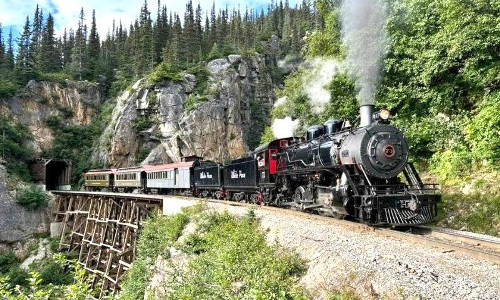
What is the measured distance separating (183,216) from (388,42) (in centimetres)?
1028

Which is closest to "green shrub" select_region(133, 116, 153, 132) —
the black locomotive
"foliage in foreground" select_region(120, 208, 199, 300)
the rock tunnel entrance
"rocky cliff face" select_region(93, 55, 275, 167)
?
"rocky cliff face" select_region(93, 55, 275, 167)

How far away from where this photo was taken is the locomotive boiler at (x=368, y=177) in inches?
343

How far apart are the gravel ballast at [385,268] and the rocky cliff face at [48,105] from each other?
42592mm

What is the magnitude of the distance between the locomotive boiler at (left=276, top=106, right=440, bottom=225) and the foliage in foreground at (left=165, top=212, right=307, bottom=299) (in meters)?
2.22

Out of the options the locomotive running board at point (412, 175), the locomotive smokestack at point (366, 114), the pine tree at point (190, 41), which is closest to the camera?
the locomotive running board at point (412, 175)

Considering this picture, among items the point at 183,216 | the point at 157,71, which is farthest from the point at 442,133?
the point at 157,71

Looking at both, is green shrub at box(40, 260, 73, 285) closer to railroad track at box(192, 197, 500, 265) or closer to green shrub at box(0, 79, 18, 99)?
A: railroad track at box(192, 197, 500, 265)

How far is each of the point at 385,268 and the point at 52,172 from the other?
44.0 metres

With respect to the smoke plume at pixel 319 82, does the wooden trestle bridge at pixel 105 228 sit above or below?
below

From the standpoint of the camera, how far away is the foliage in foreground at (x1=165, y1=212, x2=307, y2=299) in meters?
5.93

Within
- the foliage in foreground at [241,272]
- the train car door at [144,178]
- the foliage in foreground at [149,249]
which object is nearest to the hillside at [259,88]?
the foliage in foreground at [241,272]

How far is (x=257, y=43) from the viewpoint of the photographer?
217 ft

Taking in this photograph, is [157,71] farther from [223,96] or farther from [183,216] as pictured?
[183,216]

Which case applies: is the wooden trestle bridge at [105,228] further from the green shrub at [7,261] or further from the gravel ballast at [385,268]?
the gravel ballast at [385,268]
